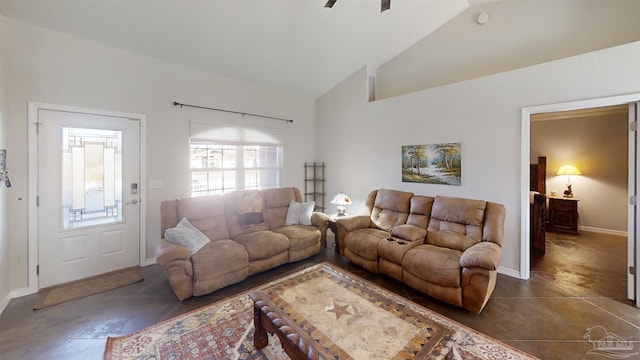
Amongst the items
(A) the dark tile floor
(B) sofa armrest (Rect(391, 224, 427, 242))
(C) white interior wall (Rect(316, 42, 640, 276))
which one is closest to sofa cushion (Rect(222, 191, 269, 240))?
(A) the dark tile floor

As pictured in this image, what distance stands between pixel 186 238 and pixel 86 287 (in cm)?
141

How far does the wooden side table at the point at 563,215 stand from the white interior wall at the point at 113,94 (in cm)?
644

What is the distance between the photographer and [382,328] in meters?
1.57

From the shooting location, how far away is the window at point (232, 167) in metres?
4.27

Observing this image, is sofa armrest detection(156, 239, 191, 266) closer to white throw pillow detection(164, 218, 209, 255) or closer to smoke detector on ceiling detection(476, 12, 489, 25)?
white throw pillow detection(164, 218, 209, 255)

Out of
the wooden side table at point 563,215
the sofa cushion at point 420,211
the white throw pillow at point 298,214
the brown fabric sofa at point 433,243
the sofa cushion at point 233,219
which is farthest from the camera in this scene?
the wooden side table at point 563,215

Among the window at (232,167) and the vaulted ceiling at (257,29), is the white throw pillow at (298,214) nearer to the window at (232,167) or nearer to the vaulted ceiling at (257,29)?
the window at (232,167)

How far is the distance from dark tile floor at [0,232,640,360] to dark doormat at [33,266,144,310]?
102 millimetres

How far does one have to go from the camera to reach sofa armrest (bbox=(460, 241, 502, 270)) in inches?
91.8

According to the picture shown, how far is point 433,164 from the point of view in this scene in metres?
4.09

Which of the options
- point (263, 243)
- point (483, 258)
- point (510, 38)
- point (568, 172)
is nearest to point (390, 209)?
point (483, 258)

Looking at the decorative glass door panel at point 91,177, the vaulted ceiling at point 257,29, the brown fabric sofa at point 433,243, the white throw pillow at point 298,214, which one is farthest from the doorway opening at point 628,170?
the decorative glass door panel at point 91,177

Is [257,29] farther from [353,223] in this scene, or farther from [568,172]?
[568,172]

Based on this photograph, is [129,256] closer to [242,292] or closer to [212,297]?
[212,297]
